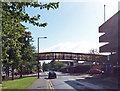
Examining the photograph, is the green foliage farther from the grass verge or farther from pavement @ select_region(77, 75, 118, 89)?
pavement @ select_region(77, 75, 118, 89)

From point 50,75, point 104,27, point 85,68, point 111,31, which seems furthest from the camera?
point 85,68

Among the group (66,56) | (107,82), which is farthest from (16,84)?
(66,56)

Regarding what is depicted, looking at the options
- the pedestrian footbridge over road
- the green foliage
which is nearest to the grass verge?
the green foliage

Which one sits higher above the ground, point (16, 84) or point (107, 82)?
point (16, 84)

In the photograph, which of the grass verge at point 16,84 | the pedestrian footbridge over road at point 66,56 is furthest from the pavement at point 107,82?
the pedestrian footbridge over road at point 66,56

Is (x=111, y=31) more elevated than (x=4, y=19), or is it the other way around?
(x=111, y=31)

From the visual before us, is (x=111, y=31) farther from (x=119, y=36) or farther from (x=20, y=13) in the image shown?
(x=20, y=13)

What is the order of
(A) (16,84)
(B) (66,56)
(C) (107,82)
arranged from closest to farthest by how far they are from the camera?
1. (A) (16,84)
2. (C) (107,82)
3. (B) (66,56)

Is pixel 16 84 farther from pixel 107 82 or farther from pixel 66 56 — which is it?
pixel 66 56

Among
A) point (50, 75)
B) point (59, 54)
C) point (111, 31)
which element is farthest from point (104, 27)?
point (59, 54)

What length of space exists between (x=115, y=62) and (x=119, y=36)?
254 inches

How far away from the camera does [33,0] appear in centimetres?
656

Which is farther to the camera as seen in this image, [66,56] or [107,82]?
[66,56]

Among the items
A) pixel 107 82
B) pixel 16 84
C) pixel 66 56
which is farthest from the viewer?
pixel 66 56
